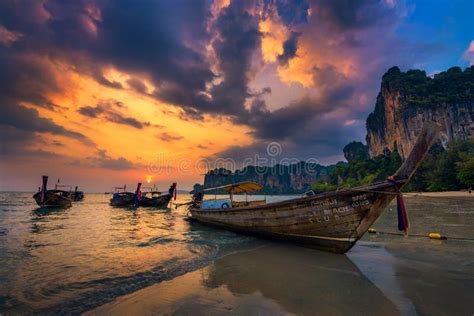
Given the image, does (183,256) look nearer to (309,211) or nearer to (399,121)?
(309,211)

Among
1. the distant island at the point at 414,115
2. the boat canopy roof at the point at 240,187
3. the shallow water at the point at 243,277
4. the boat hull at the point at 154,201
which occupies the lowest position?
the shallow water at the point at 243,277

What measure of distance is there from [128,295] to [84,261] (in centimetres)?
406

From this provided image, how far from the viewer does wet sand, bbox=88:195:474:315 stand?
463cm

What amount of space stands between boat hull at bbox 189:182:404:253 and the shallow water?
52 centimetres

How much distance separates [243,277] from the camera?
6.60 m

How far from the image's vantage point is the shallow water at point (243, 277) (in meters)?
4.83

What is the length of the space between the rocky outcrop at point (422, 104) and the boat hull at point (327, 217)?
82.6m

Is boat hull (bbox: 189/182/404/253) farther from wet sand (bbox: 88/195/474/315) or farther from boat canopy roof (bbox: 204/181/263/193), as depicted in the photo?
boat canopy roof (bbox: 204/181/263/193)

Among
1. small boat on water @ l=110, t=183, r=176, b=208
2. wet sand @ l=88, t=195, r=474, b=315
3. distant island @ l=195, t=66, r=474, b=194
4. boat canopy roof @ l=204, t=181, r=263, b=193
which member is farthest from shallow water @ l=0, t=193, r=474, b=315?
distant island @ l=195, t=66, r=474, b=194

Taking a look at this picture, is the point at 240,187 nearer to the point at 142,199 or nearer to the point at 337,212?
the point at 337,212

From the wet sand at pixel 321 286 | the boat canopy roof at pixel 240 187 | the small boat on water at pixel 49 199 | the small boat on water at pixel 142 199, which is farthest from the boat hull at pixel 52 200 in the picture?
the wet sand at pixel 321 286

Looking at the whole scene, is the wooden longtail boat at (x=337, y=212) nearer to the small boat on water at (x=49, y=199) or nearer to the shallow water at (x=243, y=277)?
the shallow water at (x=243, y=277)

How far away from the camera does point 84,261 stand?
332 inches

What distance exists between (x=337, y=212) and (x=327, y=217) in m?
0.41
